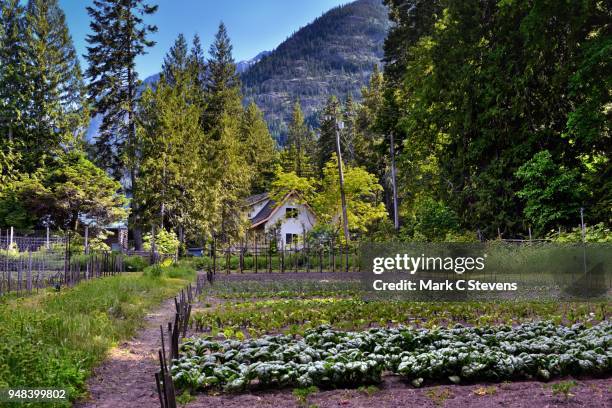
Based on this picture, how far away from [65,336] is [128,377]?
1.38 meters

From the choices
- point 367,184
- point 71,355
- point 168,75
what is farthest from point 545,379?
point 168,75

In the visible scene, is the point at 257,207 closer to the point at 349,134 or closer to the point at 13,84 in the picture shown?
the point at 349,134

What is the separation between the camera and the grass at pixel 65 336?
5.22 metres

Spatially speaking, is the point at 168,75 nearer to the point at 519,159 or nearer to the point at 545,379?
the point at 519,159

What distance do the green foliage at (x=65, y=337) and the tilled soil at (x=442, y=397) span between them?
5.00 feet

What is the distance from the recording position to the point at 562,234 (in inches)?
657

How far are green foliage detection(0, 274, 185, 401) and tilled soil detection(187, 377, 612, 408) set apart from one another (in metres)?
1.52

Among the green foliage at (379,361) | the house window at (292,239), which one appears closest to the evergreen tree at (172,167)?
the house window at (292,239)

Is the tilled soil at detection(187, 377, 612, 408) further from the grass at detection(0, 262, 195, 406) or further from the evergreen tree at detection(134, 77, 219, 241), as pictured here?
the evergreen tree at detection(134, 77, 219, 241)

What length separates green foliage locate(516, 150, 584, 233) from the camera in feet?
61.5

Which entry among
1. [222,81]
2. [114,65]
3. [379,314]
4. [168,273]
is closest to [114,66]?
[114,65]

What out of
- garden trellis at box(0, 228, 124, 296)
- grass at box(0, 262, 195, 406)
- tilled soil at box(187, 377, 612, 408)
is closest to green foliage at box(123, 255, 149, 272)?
garden trellis at box(0, 228, 124, 296)

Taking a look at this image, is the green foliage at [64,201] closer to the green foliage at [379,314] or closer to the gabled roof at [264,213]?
the gabled roof at [264,213]

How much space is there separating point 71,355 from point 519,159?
1898 centimetres
